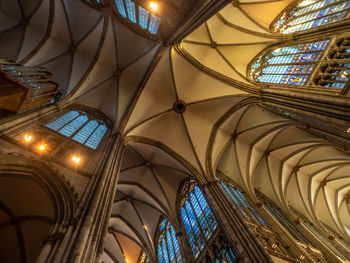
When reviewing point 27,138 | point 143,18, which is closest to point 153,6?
point 143,18

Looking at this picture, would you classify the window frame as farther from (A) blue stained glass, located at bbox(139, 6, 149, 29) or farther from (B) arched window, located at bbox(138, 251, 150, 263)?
(B) arched window, located at bbox(138, 251, 150, 263)

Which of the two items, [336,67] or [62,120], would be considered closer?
[336,67]

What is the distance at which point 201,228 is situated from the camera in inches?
394

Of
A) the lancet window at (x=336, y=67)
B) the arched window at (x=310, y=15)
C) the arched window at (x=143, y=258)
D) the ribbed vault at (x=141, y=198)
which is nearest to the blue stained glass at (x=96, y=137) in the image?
the ribbed vault at (x=141, y=198)

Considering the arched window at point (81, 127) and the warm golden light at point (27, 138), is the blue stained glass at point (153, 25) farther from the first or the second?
the warm golden light at point (27, 138)

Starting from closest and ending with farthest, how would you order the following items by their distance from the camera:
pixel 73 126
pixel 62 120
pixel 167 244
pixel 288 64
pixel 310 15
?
pixel 288 64 → pixel 62 120 → pixel 73 126 → pixel 310 15 → pixel 167 244

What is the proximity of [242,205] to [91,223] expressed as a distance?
24.4 ft

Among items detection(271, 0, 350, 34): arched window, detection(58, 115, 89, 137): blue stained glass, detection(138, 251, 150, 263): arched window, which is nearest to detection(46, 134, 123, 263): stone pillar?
detection(58, 115, 89, 137): blue stained glass

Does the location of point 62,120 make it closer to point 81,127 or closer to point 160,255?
point 81,127

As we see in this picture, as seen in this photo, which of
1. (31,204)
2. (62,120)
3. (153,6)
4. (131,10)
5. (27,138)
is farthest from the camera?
(131,10)

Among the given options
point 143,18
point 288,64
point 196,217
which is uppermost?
point 143,18

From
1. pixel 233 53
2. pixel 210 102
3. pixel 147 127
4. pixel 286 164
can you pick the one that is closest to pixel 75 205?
pixel 147 127

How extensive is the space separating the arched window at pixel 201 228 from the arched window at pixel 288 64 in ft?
22.8

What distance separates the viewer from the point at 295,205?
13.5 meters
